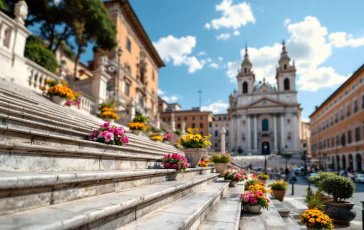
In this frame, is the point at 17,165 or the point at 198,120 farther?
the point at 198,120

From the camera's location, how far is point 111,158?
371 cm

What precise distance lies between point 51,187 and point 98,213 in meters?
0.54

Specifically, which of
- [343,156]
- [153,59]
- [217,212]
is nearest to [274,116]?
[343,156]

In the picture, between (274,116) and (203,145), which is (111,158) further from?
(274,116)

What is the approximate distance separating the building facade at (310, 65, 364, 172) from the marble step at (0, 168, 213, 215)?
35.3 meters

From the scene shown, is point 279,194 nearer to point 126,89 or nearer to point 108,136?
point 108,136

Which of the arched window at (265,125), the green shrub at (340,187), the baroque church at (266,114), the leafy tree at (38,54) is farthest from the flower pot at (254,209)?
the arched window at (265,125)

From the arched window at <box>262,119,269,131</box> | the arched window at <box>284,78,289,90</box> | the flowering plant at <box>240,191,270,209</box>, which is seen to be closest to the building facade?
the arched window at <box>284,78,289,90</box>

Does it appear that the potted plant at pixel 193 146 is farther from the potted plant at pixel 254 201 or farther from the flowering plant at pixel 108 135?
the flowering plant at pixel 108 135

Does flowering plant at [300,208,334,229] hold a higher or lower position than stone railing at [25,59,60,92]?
lower

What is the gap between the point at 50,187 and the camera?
2031 mm

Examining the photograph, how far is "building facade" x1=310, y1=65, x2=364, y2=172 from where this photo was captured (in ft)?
100

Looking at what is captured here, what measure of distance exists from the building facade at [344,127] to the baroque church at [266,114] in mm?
7334

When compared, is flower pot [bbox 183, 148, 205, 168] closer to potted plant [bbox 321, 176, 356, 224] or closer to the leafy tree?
potted plant [bbox 321, 176, 356, 224]
